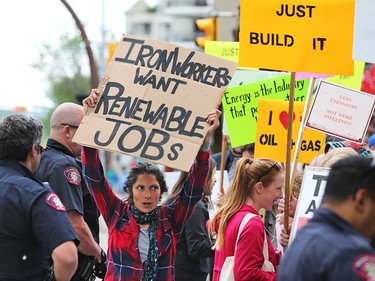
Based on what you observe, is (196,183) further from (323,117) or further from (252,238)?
(323,117)

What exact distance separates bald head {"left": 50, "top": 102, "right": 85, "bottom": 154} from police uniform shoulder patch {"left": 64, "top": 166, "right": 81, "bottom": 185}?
318 millimetres

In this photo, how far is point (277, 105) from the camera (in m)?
8.55

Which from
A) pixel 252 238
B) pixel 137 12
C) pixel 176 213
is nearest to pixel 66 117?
pixel 176 213

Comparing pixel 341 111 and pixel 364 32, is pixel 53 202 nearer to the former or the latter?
pixel 364 32

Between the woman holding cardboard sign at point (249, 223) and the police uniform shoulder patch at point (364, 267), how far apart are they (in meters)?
2.28

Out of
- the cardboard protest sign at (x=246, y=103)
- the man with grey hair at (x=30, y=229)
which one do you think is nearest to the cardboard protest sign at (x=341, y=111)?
the cardboard protest sign at (x=246, y=103)

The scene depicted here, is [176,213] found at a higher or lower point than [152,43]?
lower

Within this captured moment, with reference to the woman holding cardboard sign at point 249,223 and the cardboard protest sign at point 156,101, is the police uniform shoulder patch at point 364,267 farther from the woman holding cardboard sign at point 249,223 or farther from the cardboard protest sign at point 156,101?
the cardboard protest sign at point 156,101

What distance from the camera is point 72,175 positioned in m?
6.57

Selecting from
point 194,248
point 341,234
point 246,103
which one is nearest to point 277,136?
point 246,103

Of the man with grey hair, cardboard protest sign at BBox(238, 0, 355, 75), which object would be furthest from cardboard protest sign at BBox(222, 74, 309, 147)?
the man with grey hair

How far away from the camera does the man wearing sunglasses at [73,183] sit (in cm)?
651

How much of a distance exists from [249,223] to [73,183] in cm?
135

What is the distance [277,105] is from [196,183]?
2657 millimetres
